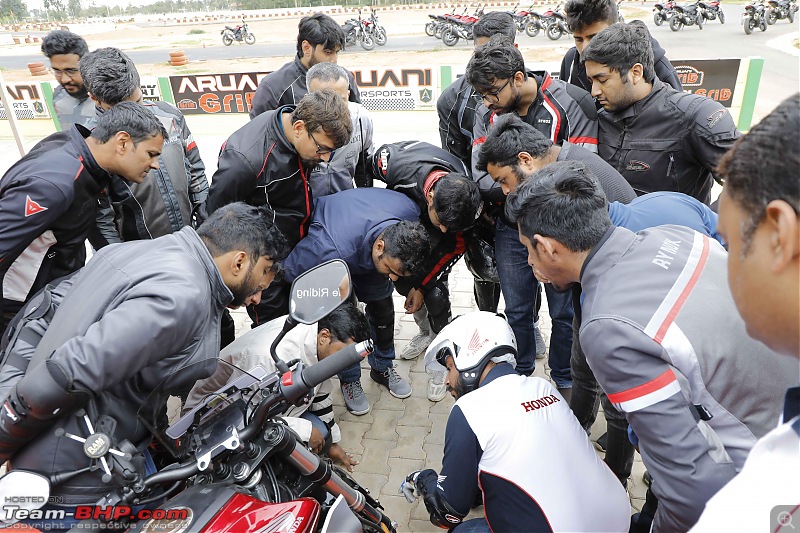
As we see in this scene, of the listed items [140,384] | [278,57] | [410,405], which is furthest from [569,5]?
[278,57]

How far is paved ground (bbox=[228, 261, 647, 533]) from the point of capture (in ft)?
10.0

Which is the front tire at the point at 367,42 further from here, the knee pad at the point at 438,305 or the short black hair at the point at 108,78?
the knee pad at the point at 438,305

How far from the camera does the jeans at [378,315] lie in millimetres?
3537

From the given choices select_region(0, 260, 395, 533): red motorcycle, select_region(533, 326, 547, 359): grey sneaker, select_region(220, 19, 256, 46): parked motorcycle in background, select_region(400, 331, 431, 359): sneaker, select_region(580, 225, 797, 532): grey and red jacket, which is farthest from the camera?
select_region(220, 19, 256, 46): parked motorcycle in background

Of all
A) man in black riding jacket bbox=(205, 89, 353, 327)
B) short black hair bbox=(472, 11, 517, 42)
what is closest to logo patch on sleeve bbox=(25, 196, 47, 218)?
man in black riding jacket bbox=(205, 89, 353, 327)

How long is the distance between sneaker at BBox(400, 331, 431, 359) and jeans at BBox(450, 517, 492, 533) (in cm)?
200

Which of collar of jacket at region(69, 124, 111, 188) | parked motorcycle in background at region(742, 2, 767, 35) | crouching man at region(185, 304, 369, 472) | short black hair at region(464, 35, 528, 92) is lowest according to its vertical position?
parked motorcycle in background at region(742, 2, 767, 35)

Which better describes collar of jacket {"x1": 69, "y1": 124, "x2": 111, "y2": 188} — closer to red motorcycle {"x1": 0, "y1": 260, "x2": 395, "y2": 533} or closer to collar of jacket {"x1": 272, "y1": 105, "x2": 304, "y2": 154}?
collar of jacket {"x1": 272, "y1": 105, "x2": 304, "y2": 154}

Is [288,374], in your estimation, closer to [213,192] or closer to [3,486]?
[3,486]

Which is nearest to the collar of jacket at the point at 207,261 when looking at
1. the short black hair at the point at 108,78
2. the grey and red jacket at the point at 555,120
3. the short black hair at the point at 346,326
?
the short black hair at the point at 346,326

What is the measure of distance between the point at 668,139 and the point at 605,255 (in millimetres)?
1528

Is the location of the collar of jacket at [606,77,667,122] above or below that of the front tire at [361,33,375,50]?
above

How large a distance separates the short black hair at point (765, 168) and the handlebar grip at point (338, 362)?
921mm

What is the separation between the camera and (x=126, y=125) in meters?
2.81
